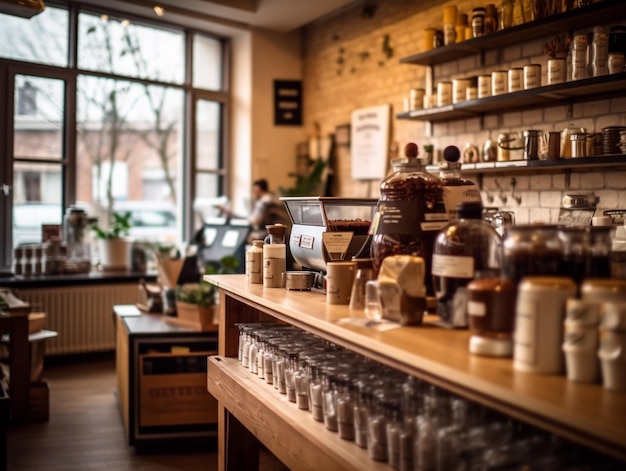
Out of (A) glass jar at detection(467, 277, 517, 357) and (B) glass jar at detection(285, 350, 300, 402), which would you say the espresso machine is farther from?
(A) glass jar at detection(467, 277, 517, 357)

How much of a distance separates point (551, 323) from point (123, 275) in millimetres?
5692

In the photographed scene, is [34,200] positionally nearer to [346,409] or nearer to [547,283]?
[346,409]

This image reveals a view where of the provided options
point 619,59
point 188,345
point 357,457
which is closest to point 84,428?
point 188,345

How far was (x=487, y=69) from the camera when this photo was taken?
511 centimetres

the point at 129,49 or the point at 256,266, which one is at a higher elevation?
the point at 129,49

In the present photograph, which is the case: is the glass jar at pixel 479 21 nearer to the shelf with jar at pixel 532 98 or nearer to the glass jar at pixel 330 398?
the shelf with jar at pixel 532 98

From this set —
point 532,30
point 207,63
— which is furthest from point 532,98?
point 207,63

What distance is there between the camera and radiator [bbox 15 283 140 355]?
6.08 m

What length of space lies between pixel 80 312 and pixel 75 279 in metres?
0.33

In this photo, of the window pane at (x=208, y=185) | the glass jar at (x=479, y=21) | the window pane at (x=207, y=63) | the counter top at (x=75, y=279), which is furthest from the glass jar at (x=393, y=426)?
the window pane at (x=207, y=63)

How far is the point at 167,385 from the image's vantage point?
3.79 m

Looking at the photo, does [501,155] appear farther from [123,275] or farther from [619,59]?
[123,275]

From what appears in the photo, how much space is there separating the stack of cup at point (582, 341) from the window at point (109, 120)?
20.1 ft

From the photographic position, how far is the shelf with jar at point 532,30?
13.2ft
